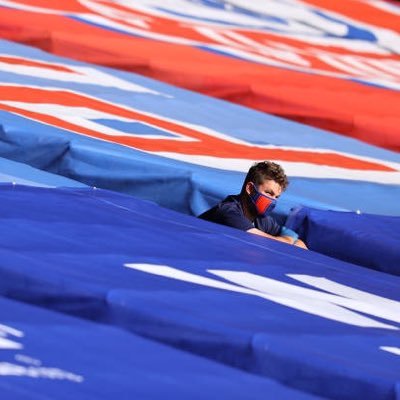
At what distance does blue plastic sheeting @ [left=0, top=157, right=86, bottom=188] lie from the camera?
408 centimetres

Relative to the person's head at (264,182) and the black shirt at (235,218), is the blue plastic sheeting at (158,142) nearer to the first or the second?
the black shirt at (235,218)

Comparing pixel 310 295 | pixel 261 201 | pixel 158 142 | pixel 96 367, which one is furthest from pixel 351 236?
pixel 96 367

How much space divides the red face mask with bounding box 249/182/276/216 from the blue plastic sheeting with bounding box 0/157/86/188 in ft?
1.86

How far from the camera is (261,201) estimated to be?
416 centimetres

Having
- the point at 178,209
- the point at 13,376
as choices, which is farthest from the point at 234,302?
the point at 178,209

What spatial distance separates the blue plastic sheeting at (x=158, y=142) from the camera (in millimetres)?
4562

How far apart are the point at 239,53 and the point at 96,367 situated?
565 centimetres

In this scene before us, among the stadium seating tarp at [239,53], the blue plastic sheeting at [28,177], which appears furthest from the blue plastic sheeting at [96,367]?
the stadium seating tarp at [239,53]

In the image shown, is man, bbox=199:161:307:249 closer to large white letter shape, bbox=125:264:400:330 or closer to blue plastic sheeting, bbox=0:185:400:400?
blue plastic sheeting, bbox=0:185:400:400

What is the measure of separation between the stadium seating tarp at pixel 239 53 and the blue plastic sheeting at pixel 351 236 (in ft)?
7.49

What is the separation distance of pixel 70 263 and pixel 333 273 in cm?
102

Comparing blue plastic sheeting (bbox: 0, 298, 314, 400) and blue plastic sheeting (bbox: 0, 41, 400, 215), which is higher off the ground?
blue plastic sheeting (bbox: 0, 41, 400, 215)

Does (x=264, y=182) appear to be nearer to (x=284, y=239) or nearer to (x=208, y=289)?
(x=284, y=239)

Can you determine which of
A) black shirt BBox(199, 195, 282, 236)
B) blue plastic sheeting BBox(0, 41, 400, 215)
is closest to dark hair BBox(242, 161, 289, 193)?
black shirt BBox(199, 195, 282, 236)
